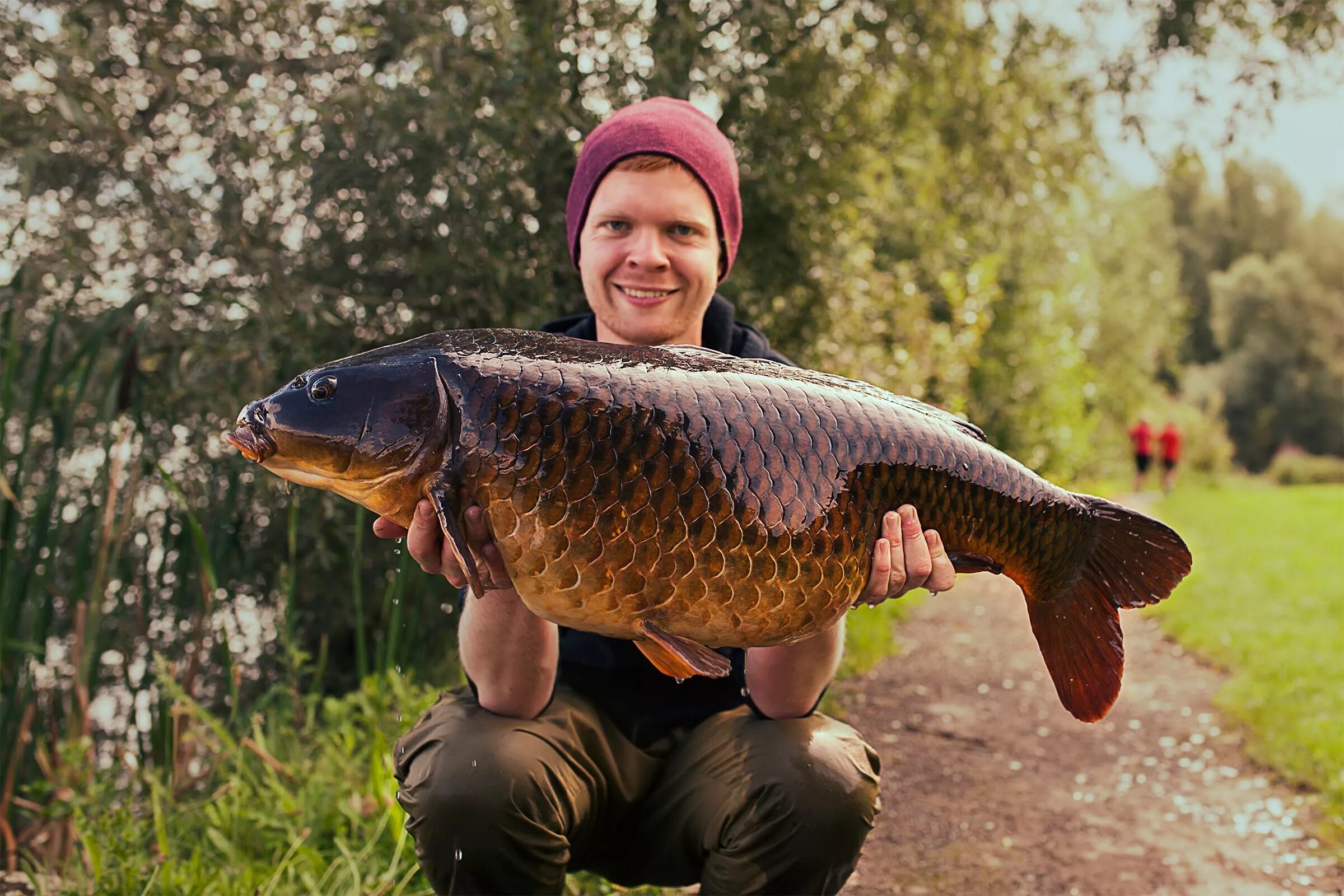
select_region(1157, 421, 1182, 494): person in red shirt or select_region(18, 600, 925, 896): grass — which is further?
select_region(1157, 421, 1182, 494): person in red shirt

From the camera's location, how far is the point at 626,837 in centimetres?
236

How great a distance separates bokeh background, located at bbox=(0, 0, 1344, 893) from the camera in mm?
3264

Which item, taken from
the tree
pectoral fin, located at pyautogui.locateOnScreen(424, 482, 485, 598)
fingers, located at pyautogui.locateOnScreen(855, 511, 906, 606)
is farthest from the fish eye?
the tree

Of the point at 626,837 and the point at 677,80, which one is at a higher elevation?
the point at 677,80

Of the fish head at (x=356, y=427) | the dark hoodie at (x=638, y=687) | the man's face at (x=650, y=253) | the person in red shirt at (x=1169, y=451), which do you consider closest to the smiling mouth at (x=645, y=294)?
the man's face at (x=650, y=253)

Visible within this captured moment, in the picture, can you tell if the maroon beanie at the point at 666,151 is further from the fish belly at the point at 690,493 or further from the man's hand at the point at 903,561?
the man's hand at the point at 903,561

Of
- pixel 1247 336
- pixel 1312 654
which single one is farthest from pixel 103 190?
pixel 1247 336

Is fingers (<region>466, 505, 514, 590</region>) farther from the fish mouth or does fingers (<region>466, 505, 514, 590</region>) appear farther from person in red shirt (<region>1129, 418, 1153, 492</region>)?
person in red shirt (<region>1129, 418, 1153, 492</region>)

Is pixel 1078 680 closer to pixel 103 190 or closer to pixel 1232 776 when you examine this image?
pixel 1232 776

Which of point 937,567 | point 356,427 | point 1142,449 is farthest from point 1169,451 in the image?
point 356,427

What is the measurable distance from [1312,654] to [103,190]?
6731 mm

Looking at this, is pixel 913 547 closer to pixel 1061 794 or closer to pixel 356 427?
pixel 356 427

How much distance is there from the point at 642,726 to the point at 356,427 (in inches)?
42.3

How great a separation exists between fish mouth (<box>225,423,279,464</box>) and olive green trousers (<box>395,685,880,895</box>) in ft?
2.49
